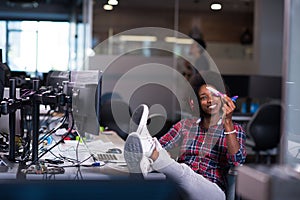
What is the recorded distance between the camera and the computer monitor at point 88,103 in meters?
2.96

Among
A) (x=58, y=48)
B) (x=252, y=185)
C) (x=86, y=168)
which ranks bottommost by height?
(x=86, y=168)

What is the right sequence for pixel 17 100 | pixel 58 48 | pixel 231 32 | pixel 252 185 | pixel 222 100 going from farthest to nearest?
pixel 231 32
pixel 58 48
pixel 222 100
pixel 17 100
pixel 252 185

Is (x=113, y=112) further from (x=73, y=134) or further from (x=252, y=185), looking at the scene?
(x=252, y=185)

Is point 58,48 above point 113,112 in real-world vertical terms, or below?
above

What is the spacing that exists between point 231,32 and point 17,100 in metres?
7.98

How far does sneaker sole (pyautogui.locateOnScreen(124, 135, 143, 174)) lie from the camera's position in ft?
8.59

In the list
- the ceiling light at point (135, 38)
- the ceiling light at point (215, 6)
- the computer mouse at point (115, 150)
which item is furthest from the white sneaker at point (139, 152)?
the ceiling light at point (135, 38)

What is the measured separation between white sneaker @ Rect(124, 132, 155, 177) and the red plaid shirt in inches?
16.8

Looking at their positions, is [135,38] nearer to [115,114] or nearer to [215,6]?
[215,6]

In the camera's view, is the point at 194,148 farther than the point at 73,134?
No

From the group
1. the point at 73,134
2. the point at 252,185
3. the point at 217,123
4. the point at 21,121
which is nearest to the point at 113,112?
the point at 73,134

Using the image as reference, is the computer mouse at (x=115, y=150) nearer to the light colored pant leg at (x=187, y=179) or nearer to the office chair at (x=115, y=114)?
the light colored pant leg at (x=187, y=179)

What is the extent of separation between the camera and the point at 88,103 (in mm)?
2967

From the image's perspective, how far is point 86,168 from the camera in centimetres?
286
